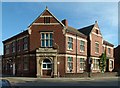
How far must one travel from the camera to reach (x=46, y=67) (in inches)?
1457

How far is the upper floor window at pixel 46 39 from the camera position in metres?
38.0

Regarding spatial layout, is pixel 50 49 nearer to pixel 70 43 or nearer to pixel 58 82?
pixel 70 43

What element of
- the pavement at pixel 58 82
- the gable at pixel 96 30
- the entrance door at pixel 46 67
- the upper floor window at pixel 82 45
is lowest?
the pavement at pixel 58 82

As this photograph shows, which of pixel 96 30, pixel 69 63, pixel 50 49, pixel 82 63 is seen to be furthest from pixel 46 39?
pixel 96 30

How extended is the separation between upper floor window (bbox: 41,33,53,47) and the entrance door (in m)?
2.90

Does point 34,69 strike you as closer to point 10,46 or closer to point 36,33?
point 36,33

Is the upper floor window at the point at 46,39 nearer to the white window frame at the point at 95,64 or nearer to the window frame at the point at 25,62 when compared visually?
the window frame at the point at 25,62

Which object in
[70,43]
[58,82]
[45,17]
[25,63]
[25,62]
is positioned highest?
[45,17]

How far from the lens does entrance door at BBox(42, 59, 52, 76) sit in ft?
121

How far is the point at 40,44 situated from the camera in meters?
38.0

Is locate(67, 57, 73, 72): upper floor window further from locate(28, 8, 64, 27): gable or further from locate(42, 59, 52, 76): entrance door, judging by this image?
locate(28, 8, 64, 27): gable

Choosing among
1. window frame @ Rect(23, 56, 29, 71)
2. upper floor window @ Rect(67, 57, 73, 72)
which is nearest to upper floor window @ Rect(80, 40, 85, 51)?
upper floor window @ Rect(67, 57, 73, 72)

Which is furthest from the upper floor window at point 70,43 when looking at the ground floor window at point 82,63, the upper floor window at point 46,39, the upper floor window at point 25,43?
the upper floor window at point 25,43

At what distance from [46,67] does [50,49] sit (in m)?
3.19
